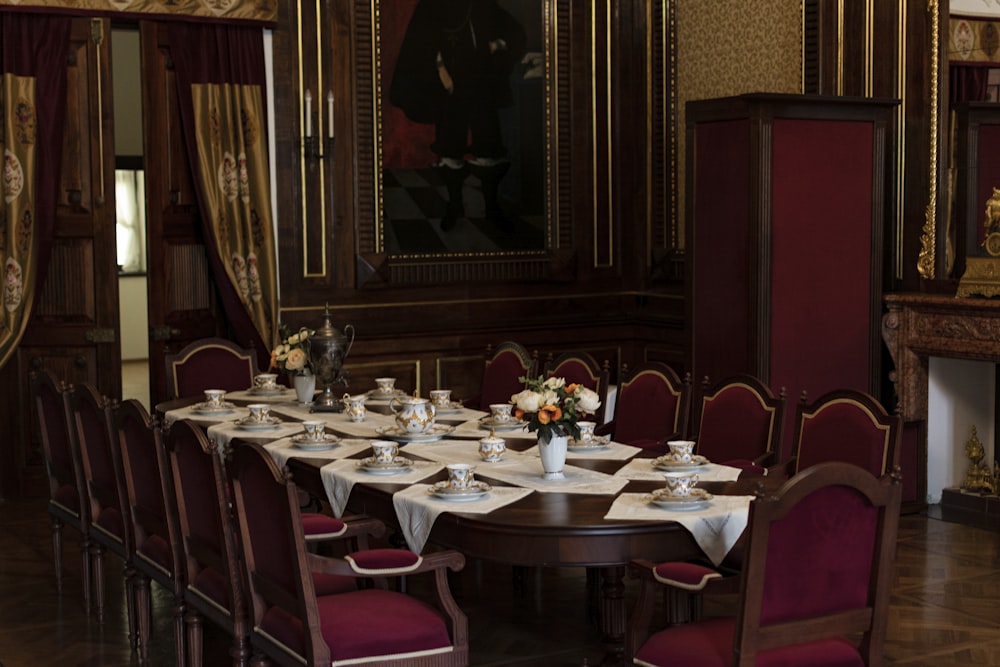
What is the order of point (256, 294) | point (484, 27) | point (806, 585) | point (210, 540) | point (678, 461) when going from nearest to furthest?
point (806, 585) < point (210, 540) < point (678, 461) < point (256, 294) < point (484, 27)

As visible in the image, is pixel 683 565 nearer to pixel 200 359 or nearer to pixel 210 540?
pixel 210 540

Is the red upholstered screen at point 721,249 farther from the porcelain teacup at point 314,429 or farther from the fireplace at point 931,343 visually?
the porcelain teacup at point 314,429

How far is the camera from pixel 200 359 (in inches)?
270

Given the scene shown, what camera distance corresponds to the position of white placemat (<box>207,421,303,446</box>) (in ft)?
17.3

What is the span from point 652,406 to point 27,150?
3747 millimetres

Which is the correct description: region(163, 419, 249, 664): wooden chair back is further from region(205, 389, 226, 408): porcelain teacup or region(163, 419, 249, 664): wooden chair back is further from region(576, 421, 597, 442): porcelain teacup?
region(205, 389, 226, 408): porcelain teacup

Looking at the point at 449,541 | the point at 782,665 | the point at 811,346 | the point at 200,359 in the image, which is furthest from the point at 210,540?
the point at 811,346

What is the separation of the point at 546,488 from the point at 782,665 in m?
1.05

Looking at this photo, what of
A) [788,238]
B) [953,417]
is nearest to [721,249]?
[788,238]

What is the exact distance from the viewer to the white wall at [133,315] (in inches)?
539

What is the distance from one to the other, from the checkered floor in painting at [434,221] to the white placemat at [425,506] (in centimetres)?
438

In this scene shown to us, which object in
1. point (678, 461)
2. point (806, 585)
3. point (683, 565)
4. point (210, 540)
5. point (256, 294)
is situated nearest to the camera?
point (806, 585)

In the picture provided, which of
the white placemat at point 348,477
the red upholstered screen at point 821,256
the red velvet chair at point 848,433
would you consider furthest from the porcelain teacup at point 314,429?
the red upholstered screen at point 821,256

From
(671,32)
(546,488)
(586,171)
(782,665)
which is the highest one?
(671,32)
